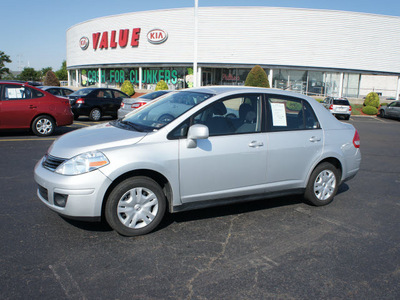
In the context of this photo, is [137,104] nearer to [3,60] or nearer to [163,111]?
[163,111]

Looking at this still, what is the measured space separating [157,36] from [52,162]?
120 ft

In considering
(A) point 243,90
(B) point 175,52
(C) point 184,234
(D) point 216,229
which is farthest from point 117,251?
(B) point 175,52

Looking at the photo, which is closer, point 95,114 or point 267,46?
point 95,114

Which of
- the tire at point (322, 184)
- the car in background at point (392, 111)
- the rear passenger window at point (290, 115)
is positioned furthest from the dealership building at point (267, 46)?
the tire at point (322, 184)

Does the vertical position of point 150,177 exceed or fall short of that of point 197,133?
it falls short

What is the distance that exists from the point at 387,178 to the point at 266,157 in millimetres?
4001

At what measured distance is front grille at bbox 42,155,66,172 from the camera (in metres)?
3.98

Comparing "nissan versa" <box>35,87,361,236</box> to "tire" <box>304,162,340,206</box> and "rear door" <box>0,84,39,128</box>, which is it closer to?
"tire" <box>304,162,340,206</box>

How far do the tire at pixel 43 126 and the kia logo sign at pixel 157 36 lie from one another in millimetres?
29033

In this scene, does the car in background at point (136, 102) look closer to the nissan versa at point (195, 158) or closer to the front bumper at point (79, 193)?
the nissan versa at point (195, 158)

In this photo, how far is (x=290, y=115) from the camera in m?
5.07

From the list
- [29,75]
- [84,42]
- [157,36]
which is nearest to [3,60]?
[29,75]

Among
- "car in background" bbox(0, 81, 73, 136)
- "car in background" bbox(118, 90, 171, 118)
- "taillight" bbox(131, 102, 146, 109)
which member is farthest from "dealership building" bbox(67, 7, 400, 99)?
"car in background" bbox(0, 81, 73, 136)

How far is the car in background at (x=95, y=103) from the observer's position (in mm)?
16062
